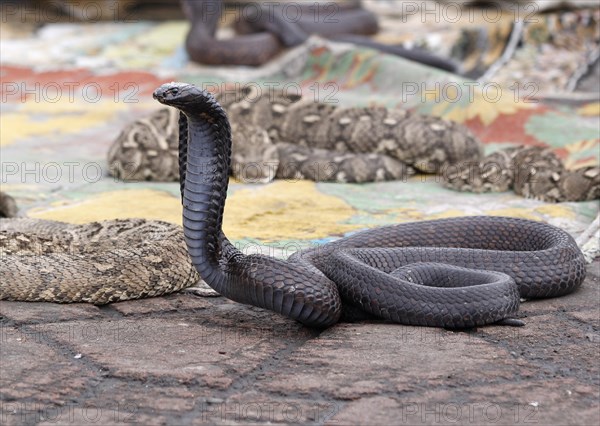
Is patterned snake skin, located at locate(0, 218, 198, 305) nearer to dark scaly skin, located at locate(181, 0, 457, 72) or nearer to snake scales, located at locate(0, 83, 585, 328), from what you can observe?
snake scales, located at locate(0, 83, 585, 328)

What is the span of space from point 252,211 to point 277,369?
2850 mm

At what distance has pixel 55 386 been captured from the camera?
347cm

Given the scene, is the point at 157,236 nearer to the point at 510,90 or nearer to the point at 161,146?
the point at 161,146

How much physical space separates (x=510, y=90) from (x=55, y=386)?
7.28 meters

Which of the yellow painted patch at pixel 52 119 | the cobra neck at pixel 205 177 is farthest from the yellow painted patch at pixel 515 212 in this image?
the yellow painted patch at pixel 52 119

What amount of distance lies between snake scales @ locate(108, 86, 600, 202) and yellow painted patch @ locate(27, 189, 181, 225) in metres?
0.80

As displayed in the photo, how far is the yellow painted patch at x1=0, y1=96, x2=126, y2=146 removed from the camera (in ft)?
28.9

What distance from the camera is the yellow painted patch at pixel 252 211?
19.7ft

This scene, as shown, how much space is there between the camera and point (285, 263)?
13.5 ft

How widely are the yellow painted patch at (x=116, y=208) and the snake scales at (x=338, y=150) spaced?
80 cm

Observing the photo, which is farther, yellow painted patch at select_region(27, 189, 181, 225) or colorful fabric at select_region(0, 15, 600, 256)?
colorful fabric at select_region(0, 15, 600, 256)

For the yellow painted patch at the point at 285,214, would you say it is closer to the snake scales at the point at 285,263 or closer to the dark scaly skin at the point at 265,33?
the snake scales at the point at 285,263

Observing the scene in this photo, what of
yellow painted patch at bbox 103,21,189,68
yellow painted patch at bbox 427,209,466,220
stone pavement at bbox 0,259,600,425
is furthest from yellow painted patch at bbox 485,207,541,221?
yellow painted patch at bbox 103,21,189,68

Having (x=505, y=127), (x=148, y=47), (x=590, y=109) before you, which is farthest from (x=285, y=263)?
(x=148, y=47)
